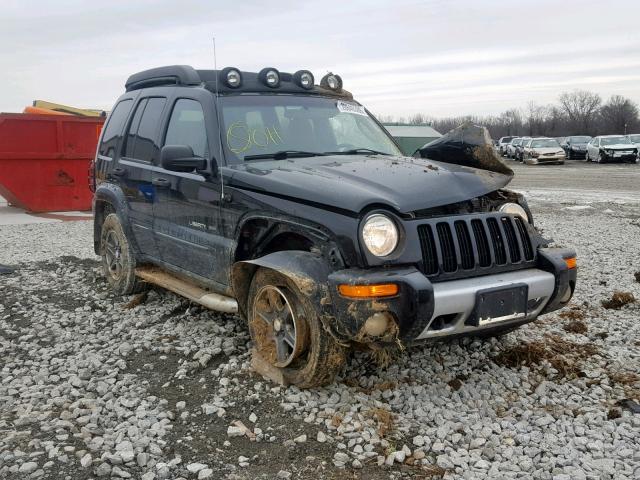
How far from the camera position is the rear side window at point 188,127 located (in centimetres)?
492

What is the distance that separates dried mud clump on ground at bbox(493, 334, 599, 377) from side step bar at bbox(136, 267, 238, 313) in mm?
1966

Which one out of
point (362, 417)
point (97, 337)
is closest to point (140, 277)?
point (97, 337)

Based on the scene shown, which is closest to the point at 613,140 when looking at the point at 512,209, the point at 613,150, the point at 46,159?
the point at 613,150

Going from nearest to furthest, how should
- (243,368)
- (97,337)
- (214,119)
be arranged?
(243,368) → (214,119) → (97,337)

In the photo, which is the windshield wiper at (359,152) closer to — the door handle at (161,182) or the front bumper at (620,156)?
the door handle at (161,182)

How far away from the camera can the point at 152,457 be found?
337 cm

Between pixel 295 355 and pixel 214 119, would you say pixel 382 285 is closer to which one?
pixel 295 355

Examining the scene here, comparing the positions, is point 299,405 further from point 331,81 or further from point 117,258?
point 117,258

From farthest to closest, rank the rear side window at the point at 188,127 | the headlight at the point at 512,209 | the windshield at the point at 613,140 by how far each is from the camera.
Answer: the windshield at the point at 613,140
the rear side window at the point at 188,127
the headlight at the point at 512,209

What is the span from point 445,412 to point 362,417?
1.65ft

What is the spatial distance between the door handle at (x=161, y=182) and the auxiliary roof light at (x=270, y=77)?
1119mm

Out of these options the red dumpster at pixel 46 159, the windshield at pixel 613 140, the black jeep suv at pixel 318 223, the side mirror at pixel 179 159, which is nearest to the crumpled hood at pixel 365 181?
the black jeep suv at pixel 318 223

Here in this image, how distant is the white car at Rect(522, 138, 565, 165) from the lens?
33844 mm

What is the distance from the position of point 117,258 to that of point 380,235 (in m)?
3.77
